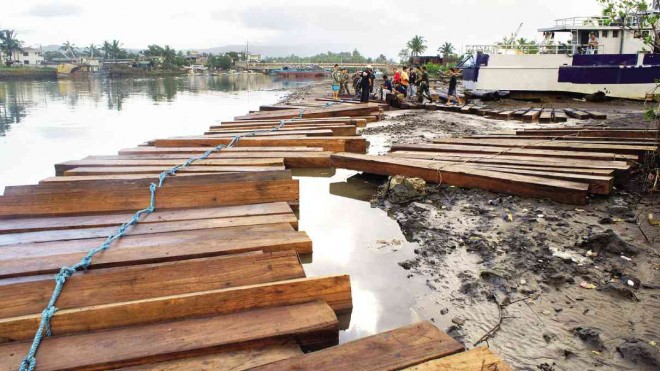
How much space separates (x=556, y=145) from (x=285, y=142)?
4.33 m

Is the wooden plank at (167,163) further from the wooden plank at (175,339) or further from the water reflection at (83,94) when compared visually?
the water reflection at (83,94)

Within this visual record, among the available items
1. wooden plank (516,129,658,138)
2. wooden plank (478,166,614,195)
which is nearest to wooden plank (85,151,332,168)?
wooden plank (478,166,614,195)

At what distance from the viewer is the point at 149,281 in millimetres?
2732

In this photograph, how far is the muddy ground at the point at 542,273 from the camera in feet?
8.98

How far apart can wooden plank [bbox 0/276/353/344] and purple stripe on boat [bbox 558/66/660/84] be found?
22.4 meters

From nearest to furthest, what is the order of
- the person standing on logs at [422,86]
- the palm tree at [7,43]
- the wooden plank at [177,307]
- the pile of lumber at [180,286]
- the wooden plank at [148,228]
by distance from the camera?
the pile of lumber at [180,286] → the wooden plank at [177,307] → the wooden plank at [148,228] → the person standing on logs at [422,86] → the palm tree at [7,43]

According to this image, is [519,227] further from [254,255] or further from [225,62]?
[225,62]

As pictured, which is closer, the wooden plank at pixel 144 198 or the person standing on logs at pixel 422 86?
the wooden plank at pixel 144 198

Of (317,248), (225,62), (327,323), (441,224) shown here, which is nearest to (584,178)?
(441,224)

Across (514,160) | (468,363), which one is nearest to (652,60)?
(514,160)

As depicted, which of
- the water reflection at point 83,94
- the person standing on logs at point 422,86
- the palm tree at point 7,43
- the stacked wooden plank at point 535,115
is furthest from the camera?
the palm tree at point 7,43

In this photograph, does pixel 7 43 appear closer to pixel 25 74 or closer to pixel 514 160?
pixel 25 74

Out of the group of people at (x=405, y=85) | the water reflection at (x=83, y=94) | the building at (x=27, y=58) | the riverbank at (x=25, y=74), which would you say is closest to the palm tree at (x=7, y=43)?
the building at (x=27, y=58)

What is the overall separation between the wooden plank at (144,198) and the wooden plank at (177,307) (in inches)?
71.4
